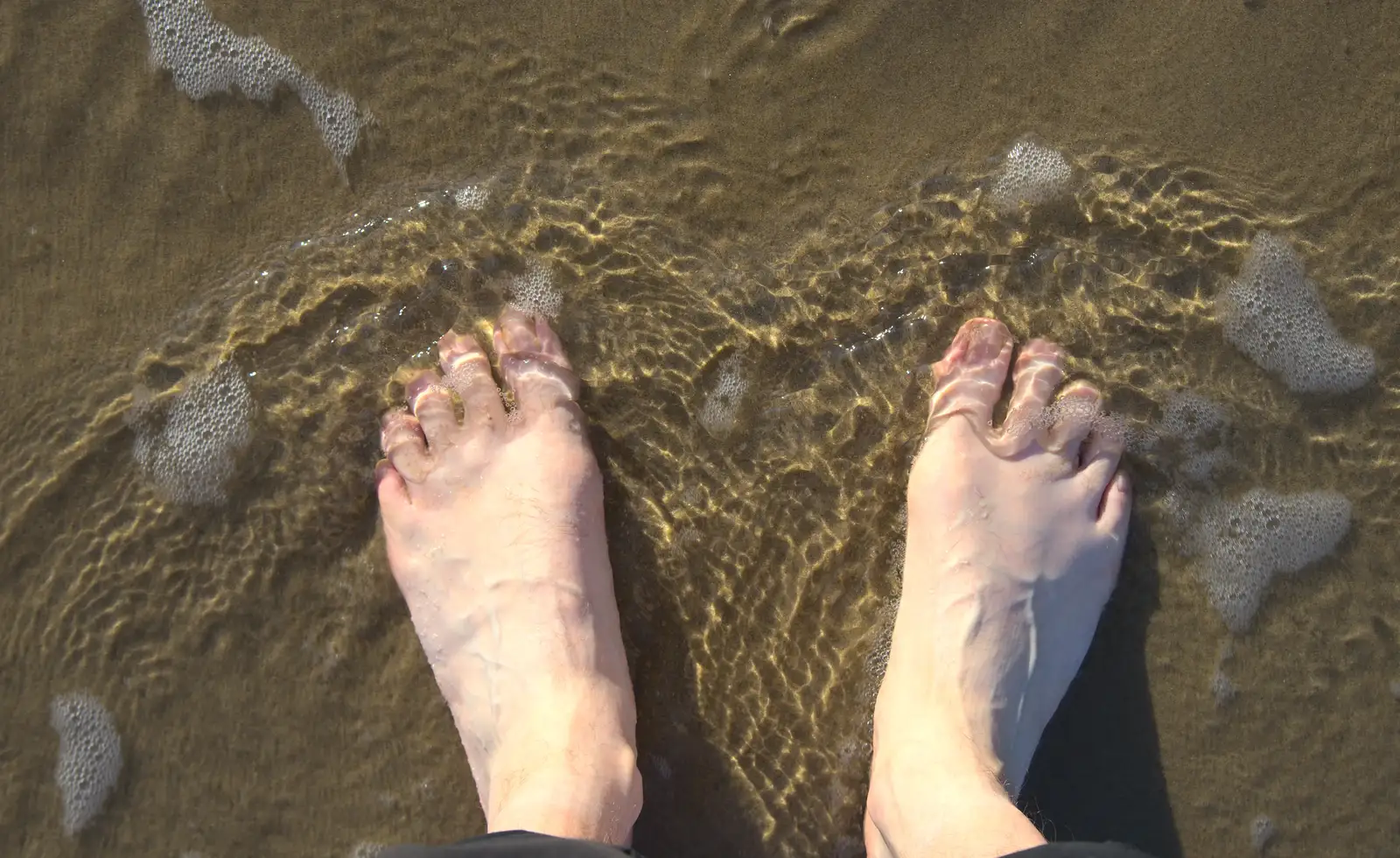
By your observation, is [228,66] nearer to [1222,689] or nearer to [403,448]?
[403,448]

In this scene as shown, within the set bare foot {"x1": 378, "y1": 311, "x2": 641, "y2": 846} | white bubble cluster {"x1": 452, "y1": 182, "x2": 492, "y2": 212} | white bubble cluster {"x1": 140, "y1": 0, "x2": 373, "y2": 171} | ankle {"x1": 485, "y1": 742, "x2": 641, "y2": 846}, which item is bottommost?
ankle {"x1": 485, "y1": 742, "x2": 641, "y2": 846}

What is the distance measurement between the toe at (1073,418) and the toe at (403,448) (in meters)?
1.39

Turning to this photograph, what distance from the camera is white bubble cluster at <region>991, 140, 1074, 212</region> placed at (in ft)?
7.13

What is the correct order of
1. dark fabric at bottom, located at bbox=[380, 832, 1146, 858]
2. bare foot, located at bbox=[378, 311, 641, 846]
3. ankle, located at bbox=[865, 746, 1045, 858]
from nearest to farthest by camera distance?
dark fabric at bottom, located at bbox=[380, 832, 1146, 858] < ankle, located at bbox=[865, 746, 1045, 858] < bare foot, located at bbox=[378, 311, 641, 846]

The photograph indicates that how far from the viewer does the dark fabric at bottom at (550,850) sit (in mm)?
1641

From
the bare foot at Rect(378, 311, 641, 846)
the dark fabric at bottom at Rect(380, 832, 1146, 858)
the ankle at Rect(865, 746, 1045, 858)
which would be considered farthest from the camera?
the bare foot at Rect(378, 311, 641, 846)

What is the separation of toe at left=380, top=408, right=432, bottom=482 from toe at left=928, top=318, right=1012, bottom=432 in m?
1.15

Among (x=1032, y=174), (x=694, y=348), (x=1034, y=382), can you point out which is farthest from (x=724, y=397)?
(x=1032, y=174)

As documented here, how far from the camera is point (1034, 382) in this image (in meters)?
2.19

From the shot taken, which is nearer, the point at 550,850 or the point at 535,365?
the point at 550,850

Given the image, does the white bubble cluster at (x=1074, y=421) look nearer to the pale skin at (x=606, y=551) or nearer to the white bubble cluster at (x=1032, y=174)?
the pale skin at (x=606, y=551)

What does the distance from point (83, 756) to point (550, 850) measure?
116 centimetres

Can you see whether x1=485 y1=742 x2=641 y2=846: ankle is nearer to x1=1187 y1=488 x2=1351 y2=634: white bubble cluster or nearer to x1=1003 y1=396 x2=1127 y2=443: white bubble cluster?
x1=1003 y1=396 x2=1127 y2=443: white bubble cluster

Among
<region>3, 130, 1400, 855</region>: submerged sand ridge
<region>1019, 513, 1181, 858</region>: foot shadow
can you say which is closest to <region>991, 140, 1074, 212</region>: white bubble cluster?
<region>3, 130, 1400, 855</region>: submerged sand ridge
